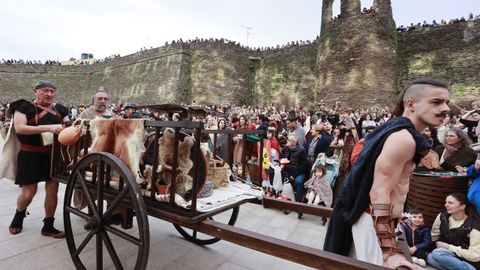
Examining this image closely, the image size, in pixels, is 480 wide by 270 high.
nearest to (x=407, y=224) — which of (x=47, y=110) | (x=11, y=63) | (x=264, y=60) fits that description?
(x=47, y=110)

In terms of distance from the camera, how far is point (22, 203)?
321cm

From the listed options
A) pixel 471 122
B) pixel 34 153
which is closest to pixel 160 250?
pixel 34 153

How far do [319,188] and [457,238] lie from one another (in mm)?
1919

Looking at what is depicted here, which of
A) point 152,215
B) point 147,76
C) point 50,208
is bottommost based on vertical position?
point 50,208

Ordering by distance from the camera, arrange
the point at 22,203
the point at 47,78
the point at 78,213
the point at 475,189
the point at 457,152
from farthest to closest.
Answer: the point at 47,78
the point at 457,152
the point at 475,189
the point at 22,203
the point at 78,213

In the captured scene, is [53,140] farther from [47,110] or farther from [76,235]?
[76,235]

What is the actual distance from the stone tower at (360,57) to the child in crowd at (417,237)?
1479cm

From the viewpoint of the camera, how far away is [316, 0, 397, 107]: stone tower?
17156 millimetres

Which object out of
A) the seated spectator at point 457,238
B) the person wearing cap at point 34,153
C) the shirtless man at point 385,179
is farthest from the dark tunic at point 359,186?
the person wearing cap at point 34,153

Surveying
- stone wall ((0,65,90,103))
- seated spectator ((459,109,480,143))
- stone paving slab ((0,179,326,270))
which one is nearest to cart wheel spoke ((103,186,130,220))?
stone paving slab ((0,179,326,270))

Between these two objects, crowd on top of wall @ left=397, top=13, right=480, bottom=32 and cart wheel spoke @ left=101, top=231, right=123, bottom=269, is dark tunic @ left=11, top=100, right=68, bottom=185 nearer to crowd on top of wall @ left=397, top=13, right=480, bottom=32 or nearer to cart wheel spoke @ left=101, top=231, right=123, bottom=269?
cart wheel spoke @ left=101, top=231, right=123, bottom=269

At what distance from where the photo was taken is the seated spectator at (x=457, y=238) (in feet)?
9.71

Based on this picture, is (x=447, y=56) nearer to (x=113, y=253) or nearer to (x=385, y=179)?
(x=385, y=179)

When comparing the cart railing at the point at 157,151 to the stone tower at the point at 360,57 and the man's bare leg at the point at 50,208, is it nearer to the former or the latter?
the man's bare leg at the point at 50,208
